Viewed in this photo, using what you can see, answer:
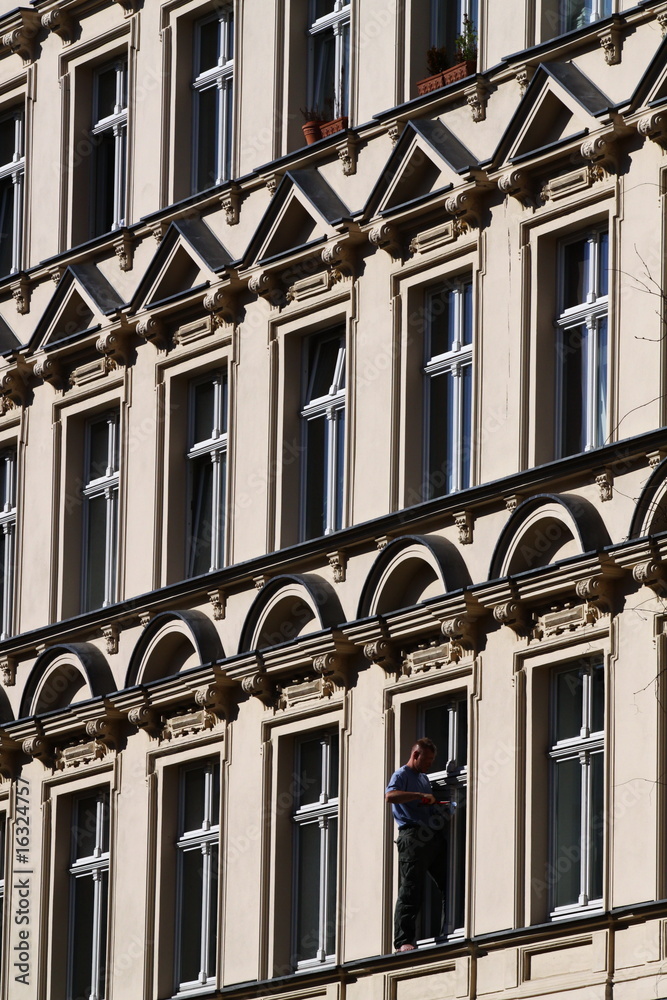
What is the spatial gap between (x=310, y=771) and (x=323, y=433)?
333 cm

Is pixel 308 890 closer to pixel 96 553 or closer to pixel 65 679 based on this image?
pixel 65 679

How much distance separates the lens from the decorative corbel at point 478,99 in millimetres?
30094

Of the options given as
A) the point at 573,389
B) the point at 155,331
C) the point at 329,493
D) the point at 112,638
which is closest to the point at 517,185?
the point at 573,389

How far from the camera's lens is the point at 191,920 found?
105 feet

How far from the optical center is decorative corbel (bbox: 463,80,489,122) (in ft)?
98.7

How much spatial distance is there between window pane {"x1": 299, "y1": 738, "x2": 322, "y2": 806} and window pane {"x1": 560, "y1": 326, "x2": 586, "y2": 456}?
4.12m

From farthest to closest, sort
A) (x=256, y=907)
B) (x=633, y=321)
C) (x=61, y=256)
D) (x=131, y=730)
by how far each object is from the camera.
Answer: (x=61, y=256)
(x=131, y=730)
(x=256, y=907)
(x=633, y=321)

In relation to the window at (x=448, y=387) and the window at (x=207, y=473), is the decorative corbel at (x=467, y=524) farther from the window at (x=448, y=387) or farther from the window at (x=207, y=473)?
the window at (x=207, y=473)

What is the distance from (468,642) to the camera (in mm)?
28844

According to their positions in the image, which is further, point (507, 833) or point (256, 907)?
point (256, 907)

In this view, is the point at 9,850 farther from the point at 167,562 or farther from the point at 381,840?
the point at 381,840

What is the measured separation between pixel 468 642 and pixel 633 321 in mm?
3223

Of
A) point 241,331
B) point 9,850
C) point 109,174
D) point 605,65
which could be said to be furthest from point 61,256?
point 605,65

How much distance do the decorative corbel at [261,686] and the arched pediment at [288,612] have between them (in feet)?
0.93
